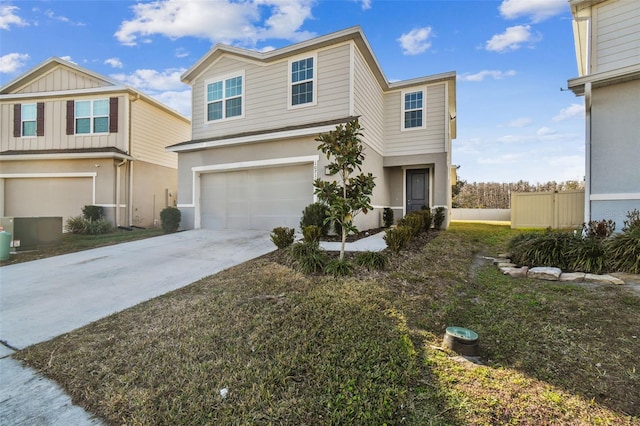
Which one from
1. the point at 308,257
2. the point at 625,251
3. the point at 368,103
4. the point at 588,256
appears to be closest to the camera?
the point at 625,251

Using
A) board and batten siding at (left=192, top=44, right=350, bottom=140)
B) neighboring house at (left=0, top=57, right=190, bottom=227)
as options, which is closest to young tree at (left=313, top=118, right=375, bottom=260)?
board and batten siding at (left=192, top=44, right=350, bottom=140)

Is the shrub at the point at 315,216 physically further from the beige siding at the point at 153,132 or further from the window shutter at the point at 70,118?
the window shutter at the point at 70,118

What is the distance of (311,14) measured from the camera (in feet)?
33.1

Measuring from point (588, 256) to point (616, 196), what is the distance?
8.80 ft

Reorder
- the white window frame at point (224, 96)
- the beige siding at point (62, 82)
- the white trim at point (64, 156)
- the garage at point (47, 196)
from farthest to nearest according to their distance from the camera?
1. the beige siding at point (62, 82)
2. the garage at point (47, 196)
3. the white trim at point (64, 156)
4. the white window frame at point (224, 96)

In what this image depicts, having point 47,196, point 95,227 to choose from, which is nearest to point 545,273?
point 95,227

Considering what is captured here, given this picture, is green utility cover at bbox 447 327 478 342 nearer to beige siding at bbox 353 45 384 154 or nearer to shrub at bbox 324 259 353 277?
shrub at bbox 324 259 353 277

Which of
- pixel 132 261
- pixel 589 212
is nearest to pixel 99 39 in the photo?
pixel 132 261

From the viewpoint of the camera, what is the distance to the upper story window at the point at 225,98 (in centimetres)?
1120

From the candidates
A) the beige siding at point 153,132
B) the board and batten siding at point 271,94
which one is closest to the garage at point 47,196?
the beige siding at point 153,132

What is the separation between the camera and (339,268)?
5.20 meters

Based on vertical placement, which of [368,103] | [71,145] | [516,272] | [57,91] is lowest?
[516,272]

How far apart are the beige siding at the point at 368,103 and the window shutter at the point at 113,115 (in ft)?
35.9

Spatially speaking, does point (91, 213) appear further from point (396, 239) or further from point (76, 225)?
point (396, 239)
